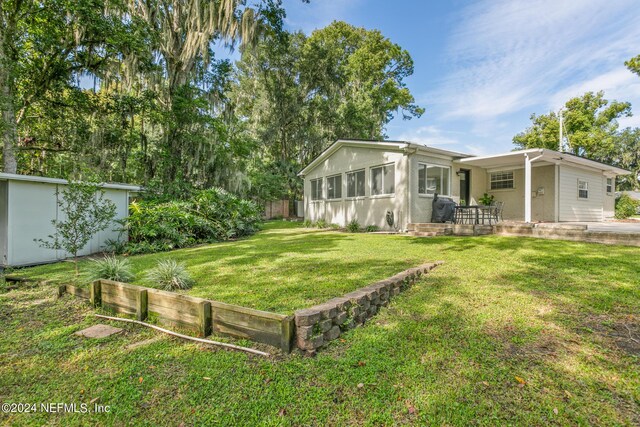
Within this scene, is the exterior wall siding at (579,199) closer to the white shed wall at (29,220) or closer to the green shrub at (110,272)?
the green shrub at (110,272)

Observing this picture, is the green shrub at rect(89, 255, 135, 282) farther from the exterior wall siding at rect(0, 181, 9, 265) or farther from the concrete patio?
the concrete patio

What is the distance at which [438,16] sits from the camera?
1467cm

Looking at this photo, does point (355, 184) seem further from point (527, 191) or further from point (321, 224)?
point (527, 191)

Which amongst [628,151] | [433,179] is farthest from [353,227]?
[628,151]

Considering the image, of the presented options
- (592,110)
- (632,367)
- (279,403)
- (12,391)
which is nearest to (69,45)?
(12,391)

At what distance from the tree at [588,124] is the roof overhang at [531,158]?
51.8 feet

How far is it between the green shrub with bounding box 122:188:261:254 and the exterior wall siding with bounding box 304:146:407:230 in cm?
392

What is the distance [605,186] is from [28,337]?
20.8 meters

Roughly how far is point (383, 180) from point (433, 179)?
181 cm

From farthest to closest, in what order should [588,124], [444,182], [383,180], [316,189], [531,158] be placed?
[588,124] → [316,189] → [383,180] → [444,182] → [531,158]

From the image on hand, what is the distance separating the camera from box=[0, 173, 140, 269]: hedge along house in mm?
6426

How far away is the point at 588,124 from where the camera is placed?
83.7 ft

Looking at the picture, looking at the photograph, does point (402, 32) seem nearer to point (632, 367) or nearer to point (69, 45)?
point (69, 45)

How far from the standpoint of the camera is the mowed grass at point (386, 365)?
67.1 inches
